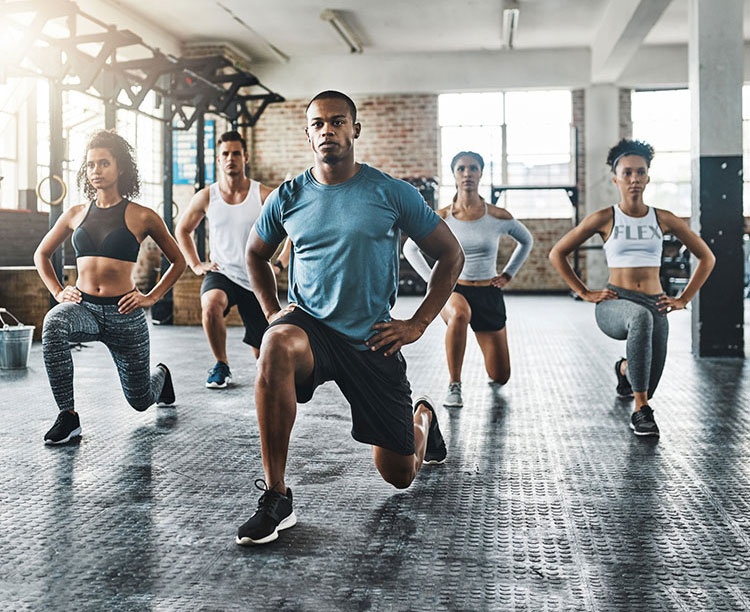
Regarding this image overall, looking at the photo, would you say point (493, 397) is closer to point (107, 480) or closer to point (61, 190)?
point (107, 480)

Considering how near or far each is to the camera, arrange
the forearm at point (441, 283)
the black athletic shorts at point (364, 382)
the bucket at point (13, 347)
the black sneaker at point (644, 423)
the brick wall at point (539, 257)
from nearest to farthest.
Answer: the black athletic shorts at point (364, 382), the forearm at point (441, 283), the black sneaker at point (644, 423), the bucket at point (13, 347), the brick wall at point (539, 257)

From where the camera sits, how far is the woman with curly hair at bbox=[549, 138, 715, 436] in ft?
11.6

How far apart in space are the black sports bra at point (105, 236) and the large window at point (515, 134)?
10512 millimetres

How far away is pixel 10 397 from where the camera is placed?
174 inches

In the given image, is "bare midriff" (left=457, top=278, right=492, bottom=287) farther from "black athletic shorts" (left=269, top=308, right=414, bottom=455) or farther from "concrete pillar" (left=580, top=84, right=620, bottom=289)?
"concrete pillar" (left=580, top=84, right=620, bottom=289)

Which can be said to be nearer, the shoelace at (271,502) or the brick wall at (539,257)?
the shoelace at (271,502)

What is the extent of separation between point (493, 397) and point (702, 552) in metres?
2.37

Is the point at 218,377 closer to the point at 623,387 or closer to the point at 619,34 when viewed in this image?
the point at 623,387

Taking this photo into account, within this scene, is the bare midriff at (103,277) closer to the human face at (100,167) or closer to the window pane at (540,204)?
the human face at (100,167)

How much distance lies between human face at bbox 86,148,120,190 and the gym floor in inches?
43.2

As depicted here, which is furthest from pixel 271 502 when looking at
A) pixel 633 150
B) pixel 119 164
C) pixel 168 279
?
pixel 633 150

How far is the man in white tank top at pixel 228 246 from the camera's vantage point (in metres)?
4.64

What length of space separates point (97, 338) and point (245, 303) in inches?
50.9

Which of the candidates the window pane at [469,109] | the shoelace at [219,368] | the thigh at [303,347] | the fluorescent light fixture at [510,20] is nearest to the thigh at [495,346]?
the shoelace at [219,368]
